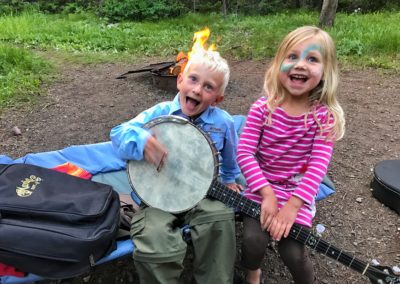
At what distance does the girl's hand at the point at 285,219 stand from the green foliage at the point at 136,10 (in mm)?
8608

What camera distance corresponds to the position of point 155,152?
230 cm

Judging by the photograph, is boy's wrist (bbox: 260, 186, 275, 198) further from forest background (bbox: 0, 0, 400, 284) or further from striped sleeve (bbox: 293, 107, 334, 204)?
forest background (bbox: 0, 0, 400, 284)

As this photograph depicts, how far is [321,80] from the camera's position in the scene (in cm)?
236

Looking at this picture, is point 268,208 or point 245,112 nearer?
point 268,208

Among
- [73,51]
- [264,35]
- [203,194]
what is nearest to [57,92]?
[73,51]

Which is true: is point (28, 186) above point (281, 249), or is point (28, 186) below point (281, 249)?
above

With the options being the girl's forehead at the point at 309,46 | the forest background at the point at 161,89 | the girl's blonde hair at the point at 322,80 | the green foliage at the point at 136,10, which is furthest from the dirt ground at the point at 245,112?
the green foliage at the point at 136,10

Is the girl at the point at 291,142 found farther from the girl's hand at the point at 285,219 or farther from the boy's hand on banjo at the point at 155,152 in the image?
the boy's hand on banjo at the point at 155,152

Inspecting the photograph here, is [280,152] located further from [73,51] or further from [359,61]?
[73,51]

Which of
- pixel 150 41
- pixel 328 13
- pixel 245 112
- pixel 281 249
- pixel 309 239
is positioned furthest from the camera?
pixel 328 13

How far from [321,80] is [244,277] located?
131cm

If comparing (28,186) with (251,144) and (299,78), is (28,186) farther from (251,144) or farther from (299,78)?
(299,78)

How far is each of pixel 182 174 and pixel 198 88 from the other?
0.51 m

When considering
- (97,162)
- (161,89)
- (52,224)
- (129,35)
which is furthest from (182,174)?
(129,35)
